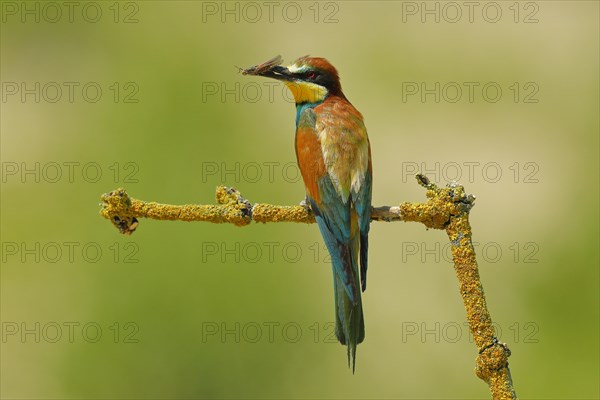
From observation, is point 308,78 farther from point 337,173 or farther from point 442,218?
point 442,218

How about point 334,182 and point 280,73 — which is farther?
point 280,73

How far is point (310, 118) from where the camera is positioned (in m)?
2.74

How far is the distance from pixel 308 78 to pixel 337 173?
16.3 inches

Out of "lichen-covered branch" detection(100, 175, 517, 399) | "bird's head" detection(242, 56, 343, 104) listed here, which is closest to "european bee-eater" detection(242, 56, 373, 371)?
"bird's head" detection(242, 56, 343, 104)

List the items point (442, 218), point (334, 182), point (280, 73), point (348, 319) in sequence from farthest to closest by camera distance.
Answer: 1. point (280, 73)
2. point (334, 182)
3. point (348, 319)
4. point (442, 218)

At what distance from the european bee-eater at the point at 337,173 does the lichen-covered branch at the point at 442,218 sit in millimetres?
128

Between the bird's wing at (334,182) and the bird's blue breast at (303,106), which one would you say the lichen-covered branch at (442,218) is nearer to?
the bird's wing at (334,182)

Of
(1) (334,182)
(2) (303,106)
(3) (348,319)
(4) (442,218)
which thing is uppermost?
(2) (303,106)

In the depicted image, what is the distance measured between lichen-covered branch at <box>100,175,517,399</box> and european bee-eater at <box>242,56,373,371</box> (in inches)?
5.1

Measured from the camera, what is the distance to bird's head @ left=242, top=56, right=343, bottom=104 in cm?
284

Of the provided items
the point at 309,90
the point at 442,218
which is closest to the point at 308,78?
the point at 309,90

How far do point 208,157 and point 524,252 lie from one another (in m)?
1.61

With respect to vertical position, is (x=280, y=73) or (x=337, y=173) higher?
(x=280, y=73)

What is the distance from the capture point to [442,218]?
6.73 ft
